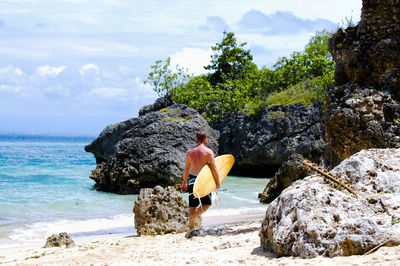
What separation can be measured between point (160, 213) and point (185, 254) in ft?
12.3

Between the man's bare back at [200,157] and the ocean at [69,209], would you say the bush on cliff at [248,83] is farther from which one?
the man's bare back at [200,157]

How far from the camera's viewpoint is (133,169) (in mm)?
19266

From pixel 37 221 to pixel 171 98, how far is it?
19.6 metres

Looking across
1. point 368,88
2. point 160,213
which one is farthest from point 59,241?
point 368,88

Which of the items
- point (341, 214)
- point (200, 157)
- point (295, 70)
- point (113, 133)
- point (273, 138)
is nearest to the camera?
point (341, 214)

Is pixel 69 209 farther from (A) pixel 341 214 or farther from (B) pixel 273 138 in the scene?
(B) pixel 273 138

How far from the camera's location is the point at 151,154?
19625 mm

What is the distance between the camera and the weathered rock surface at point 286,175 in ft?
50.9

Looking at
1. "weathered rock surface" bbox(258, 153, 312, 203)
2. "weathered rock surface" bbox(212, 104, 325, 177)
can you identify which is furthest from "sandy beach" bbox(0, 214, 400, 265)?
"weathered rock surface" bbox(212, 104, 325, 177)

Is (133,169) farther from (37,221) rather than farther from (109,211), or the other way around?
(37,221)

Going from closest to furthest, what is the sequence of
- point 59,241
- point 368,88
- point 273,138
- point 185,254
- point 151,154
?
point 185,254 < point 59,241 < point 368,88 < point 151,154 < point 273,138

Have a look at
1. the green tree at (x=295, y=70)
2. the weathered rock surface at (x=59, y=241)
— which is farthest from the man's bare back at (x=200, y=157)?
the green tree at (x=295, y=70)

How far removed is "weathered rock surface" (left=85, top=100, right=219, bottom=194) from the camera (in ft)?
63.1

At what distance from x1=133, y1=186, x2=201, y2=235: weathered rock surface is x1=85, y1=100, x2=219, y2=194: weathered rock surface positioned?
8.86 m
